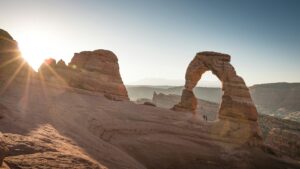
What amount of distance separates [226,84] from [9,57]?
2379 cm

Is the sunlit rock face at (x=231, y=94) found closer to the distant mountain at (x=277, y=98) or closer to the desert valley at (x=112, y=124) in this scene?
the desert valley at (x=112, y=124)

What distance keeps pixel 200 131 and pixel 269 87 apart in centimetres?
13638

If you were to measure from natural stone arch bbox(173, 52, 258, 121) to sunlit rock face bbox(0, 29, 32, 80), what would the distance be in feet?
70.2

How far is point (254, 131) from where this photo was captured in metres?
26.6

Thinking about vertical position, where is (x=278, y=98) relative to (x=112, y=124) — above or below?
below

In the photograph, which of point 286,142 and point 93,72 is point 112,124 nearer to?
point 93,72

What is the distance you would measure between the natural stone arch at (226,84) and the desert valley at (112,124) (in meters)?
0.11

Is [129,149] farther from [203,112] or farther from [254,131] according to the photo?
[203,112]

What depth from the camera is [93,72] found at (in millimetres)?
38438

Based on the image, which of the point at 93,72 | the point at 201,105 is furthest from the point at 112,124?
the point at 201,105

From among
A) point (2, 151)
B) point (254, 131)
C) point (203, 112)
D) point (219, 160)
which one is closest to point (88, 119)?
point (219, 160)

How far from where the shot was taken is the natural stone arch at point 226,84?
28.4 m

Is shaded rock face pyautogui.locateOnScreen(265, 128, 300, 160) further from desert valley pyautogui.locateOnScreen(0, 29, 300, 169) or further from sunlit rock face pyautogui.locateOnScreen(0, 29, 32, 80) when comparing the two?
sunlit rock face pyautogui.locateOnScreen(0, 29, 32, 80)

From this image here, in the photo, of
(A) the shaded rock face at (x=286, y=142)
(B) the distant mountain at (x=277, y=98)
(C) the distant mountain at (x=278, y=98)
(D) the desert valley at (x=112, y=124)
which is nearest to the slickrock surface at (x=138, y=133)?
(D) the desert valley at (x=112, y=124)
